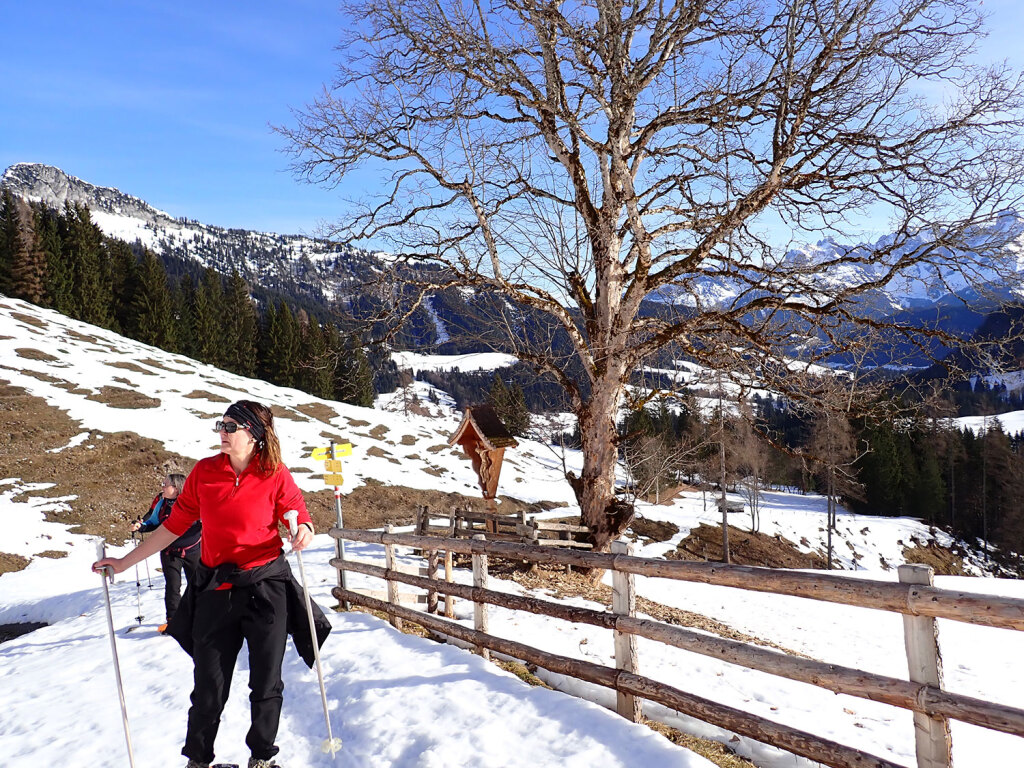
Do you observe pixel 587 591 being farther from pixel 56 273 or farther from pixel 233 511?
pixel 56 273

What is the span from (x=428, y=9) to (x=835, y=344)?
26.0 feet

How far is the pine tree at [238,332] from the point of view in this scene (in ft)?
216

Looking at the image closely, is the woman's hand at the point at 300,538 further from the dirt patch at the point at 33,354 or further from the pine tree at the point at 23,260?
the pine tree at the point at 23,260

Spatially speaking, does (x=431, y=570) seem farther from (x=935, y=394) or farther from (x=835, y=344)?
(x=935, y=394)

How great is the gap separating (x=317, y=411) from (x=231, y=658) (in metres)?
41.1

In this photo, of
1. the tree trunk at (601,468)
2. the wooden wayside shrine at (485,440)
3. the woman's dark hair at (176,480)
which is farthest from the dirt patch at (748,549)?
the woman's dark hair at (176,480)

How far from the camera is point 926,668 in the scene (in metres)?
2.96

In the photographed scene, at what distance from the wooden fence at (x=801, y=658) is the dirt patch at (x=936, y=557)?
49801mm

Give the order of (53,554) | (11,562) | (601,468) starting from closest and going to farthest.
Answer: (601,468)
(11,562)
(53,554)

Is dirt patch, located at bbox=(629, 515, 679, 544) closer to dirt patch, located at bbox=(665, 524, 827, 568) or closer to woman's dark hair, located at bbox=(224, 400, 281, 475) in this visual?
dirt patch, located at bbox=(665, 524, 827, 568)

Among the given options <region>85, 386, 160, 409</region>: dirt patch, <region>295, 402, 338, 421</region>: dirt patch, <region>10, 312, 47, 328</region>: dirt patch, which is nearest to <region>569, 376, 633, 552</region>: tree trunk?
<region>85, 386, 160, 409</region>: dirt patch

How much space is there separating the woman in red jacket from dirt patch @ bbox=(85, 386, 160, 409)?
33596mm

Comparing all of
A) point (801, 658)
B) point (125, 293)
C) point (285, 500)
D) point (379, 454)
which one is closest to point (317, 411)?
point (379, 454)

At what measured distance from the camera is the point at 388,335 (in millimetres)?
9609
